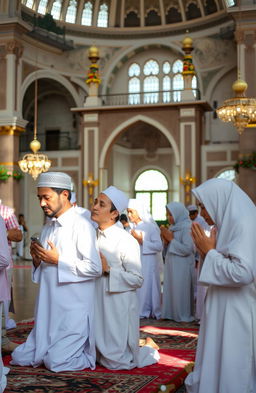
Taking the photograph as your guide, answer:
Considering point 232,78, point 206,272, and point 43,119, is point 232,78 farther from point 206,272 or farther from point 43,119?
point 206,272

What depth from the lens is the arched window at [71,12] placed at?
24.6 metres

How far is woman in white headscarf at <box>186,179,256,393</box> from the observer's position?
A: 3.47m

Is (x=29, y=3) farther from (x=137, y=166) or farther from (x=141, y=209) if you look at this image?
(x=141, y=209)

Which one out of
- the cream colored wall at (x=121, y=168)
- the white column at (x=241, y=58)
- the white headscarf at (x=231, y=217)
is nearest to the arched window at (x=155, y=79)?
the cream colored wall at (x=121, y=168)

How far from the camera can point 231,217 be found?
3.54 meters

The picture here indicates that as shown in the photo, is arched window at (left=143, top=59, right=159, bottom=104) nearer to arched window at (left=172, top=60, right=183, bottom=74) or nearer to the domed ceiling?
arched window at (left=172, top=60, right=183, bottom=74)

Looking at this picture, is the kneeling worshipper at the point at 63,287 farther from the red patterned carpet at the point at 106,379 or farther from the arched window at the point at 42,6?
the arched window at the point at 42,6

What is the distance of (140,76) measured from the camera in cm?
2497

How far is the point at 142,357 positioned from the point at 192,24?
67.1 ft

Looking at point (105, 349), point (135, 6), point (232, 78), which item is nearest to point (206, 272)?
point (105, 349)

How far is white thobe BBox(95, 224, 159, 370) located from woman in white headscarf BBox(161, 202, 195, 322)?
3.29m

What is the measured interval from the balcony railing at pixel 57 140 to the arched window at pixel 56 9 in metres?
4.77

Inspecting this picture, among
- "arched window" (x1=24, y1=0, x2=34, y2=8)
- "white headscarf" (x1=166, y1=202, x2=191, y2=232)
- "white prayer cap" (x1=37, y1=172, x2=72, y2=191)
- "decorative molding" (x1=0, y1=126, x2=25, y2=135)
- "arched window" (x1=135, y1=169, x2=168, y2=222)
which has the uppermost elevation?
"arched window" (x1=24, y1=0, x2=34, y2=8)

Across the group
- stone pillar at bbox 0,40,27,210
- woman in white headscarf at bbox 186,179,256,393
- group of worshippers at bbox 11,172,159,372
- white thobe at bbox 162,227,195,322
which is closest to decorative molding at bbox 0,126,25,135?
stone pillar at bbox 0,40,27,210
